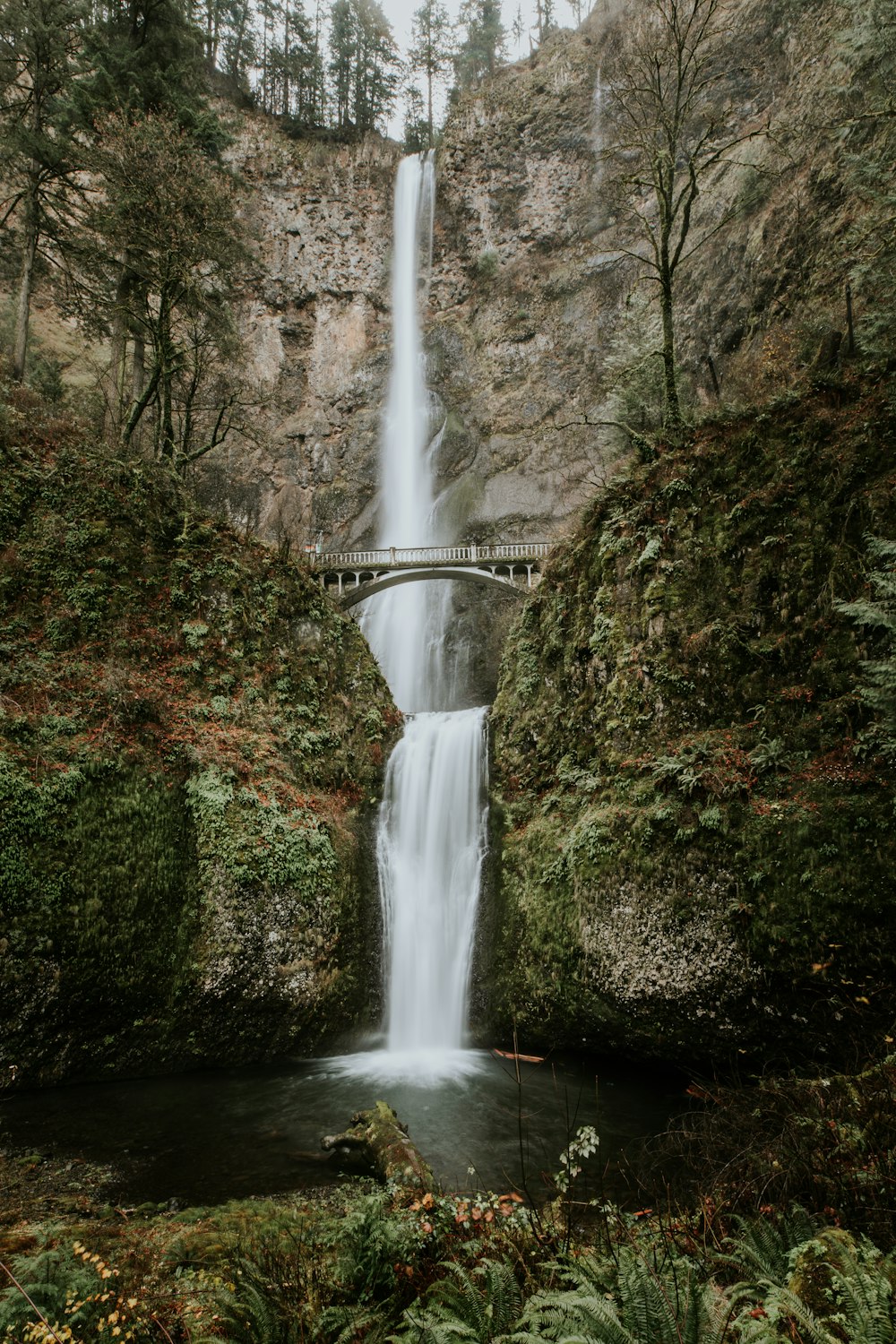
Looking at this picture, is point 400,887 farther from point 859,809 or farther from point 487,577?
point 487,577

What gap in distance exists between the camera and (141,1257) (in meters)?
3.99

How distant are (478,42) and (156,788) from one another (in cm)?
6081

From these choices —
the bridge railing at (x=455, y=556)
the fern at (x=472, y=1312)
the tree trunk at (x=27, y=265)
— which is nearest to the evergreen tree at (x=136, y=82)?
the tree trunk at (x=27, y=265)

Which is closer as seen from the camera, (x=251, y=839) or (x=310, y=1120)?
(x=310, y=1120)

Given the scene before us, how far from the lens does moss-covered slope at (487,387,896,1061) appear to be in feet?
22.9

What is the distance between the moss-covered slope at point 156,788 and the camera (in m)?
7.92

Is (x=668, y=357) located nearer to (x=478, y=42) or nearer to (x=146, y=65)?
(x=146, y=65)

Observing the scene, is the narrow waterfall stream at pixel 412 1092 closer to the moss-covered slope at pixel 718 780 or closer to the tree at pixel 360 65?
the moss-covered slope at pixel 718 780

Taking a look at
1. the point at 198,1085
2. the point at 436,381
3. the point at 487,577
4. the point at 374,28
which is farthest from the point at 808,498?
the point at 374,28

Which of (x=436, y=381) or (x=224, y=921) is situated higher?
(x=436, y=381)

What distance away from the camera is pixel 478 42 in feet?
154

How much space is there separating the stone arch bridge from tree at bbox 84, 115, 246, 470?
1016 cm

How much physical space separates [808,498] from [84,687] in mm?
10613

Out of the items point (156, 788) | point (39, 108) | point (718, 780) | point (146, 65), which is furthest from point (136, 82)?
point (718, 780)
